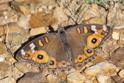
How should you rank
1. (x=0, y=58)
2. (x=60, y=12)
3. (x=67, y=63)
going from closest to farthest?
(x=67, y=63) < (x=0, y=58) < (x=60, y=12)

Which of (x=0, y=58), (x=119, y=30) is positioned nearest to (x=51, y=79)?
(x=0, y=58)

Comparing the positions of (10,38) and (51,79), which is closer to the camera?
(51,79)

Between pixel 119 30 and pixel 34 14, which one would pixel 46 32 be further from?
pixel 119 30

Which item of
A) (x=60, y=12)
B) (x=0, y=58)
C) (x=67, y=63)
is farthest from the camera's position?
(x=60, y=12)

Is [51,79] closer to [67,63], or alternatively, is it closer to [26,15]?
[67,63]

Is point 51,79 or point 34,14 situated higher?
point 34,14

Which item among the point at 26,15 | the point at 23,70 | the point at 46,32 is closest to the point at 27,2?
the point at 26,15
